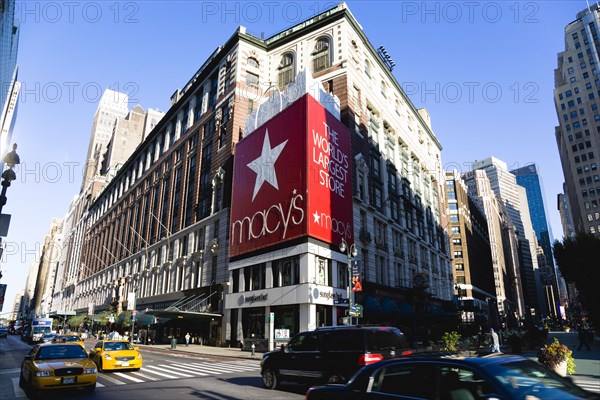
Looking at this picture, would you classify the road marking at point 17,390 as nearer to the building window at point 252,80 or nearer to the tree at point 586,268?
the tree at point 586,268

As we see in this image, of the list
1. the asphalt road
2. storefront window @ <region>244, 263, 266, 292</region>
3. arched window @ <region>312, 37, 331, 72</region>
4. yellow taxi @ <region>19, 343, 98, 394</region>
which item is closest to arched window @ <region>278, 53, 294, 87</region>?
arched window @ <region>312, 37, 331, 72</region>

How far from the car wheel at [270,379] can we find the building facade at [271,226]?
1819cm

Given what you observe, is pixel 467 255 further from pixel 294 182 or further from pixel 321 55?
pixel 294 182

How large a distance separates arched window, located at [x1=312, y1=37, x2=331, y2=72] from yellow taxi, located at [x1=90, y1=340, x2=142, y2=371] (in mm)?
40100

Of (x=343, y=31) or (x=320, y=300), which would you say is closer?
(x=320, y=300)

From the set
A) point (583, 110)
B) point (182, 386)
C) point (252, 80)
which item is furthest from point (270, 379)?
point (583, 110)

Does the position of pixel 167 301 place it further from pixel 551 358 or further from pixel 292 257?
pixel 551 358

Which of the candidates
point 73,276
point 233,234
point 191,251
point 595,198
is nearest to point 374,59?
point 233,234

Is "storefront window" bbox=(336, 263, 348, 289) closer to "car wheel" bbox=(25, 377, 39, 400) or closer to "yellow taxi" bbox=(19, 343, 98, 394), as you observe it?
"yellow taxi" bbox=(19, 343, 98, 394)

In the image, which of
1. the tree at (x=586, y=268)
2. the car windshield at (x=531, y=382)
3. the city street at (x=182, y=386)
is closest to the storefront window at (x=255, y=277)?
the city street at (x=182, y=386)

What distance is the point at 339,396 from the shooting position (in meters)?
5.95

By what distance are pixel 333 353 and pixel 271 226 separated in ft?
81.9

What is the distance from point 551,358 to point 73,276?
129221 millimetres

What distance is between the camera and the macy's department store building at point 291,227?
107 ft
